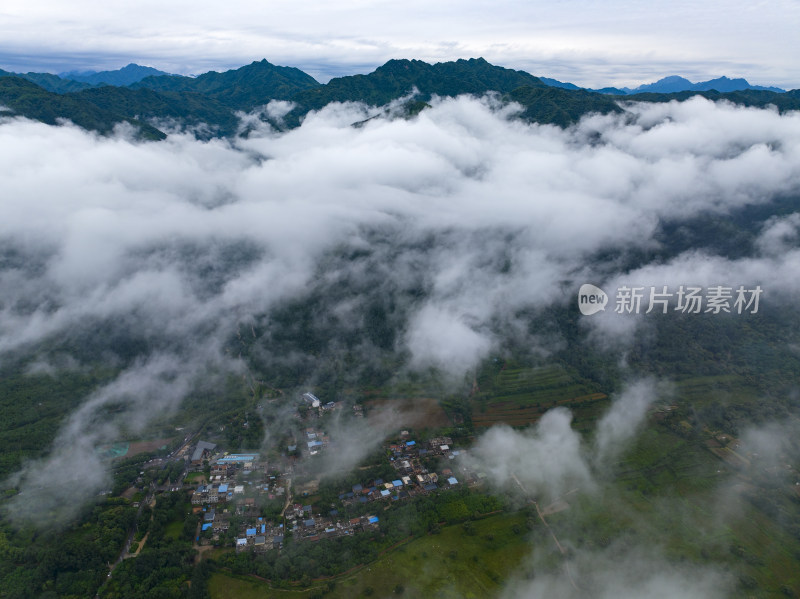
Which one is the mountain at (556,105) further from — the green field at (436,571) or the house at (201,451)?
the house at (201,451)

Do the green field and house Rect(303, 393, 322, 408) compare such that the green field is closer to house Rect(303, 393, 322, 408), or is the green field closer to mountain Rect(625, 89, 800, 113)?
house Rect(303, 393, 322, 408)

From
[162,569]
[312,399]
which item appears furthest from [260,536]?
→ [312,399]

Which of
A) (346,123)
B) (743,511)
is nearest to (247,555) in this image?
(743,511)

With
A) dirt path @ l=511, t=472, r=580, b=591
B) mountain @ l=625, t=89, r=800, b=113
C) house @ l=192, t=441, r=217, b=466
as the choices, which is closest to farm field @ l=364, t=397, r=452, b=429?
dirt path @ l=511, t=472, r=580, b=591

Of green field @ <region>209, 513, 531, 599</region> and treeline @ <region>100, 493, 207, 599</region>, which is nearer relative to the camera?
treeline @ <region>100, 493, 207, 599</region>

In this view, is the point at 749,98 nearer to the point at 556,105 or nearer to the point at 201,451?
the point at 556,105

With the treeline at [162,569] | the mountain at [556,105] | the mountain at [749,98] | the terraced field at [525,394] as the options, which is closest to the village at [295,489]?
the treeline at [162,569]
